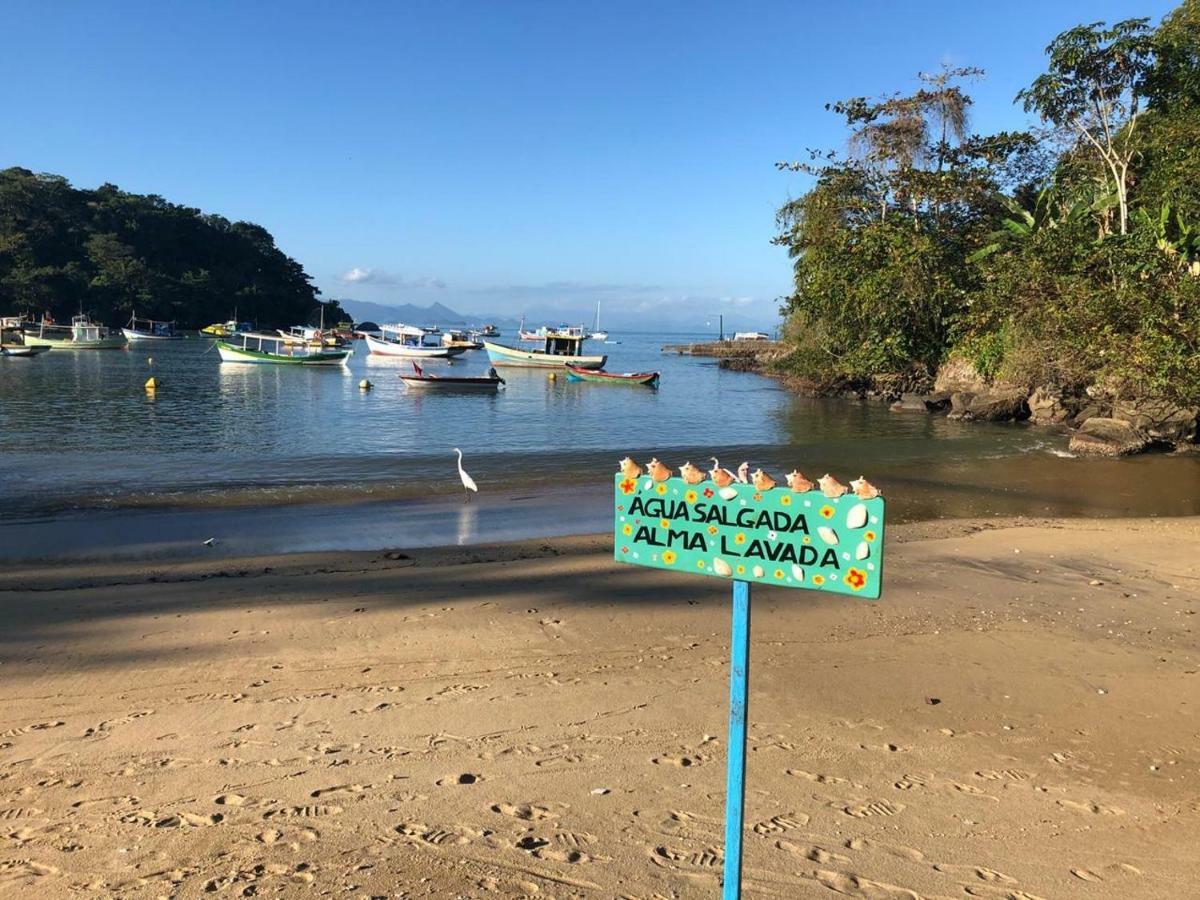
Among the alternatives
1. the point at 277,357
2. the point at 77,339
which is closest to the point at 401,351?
the point at 277,357

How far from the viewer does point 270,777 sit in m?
4.01

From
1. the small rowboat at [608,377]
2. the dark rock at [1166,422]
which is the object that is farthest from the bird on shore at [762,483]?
the small rowboat at [608,377]

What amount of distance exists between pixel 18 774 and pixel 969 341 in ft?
113

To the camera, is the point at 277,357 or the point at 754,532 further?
the point at 277,357

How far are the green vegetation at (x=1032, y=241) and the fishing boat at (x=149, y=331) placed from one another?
76.0 metres

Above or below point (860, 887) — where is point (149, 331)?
above

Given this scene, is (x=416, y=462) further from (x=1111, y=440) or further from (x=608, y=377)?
(x=608, y=377)

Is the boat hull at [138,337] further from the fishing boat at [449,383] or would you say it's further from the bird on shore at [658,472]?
the bird on shore at [658,472]

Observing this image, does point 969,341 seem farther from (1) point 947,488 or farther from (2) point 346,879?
(2) point 346,879

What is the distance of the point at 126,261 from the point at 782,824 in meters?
124

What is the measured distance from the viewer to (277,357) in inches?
2239

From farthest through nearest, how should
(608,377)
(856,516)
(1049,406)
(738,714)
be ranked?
(608,377) < (1049,406) < (738,714) < (856,516)

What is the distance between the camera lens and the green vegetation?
71.2 feet

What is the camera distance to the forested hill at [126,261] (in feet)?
324
